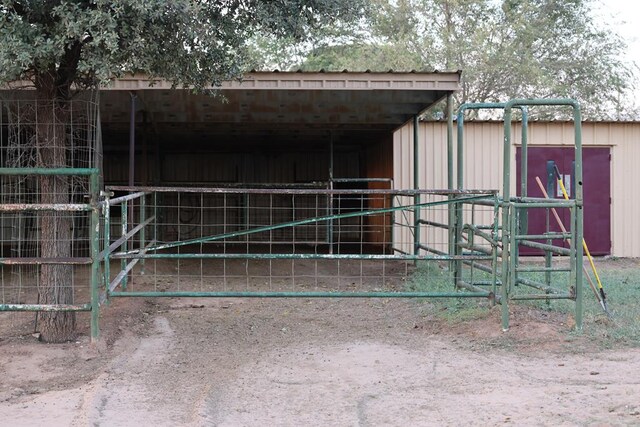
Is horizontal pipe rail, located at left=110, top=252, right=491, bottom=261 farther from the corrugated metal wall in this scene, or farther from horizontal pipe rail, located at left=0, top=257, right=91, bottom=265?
the corrugated metal wall

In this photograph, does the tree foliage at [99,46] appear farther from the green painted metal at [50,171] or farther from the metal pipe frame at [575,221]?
the metal pipe frame at [575,221]

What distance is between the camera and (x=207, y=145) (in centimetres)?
1728

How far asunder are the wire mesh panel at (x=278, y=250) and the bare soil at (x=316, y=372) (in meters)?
0.43

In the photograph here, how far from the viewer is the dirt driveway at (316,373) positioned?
427cm

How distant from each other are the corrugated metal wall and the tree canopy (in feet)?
21.0

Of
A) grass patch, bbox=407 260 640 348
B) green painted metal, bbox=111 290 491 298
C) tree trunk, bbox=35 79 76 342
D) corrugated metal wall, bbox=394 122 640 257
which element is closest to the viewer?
grass patch, bbox=407 260 640 348

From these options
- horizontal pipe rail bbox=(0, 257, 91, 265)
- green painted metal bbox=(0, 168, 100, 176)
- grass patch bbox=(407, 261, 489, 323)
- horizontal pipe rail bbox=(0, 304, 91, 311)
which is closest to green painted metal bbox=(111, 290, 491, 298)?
grass patch bbox=(407, 261, 489, 323)

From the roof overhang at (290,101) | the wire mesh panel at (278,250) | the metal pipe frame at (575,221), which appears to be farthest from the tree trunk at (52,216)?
the metal pipe frame at (575,221)

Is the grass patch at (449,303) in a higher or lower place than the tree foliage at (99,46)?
lower

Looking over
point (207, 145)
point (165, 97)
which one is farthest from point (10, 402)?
point (207, 145)

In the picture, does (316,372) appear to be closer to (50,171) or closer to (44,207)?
(44,207)

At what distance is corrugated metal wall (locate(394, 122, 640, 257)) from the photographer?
12.8 meters

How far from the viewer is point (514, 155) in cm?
1302

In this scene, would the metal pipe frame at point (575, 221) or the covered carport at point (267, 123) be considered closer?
the metal pipe frame at point (575, 221)
